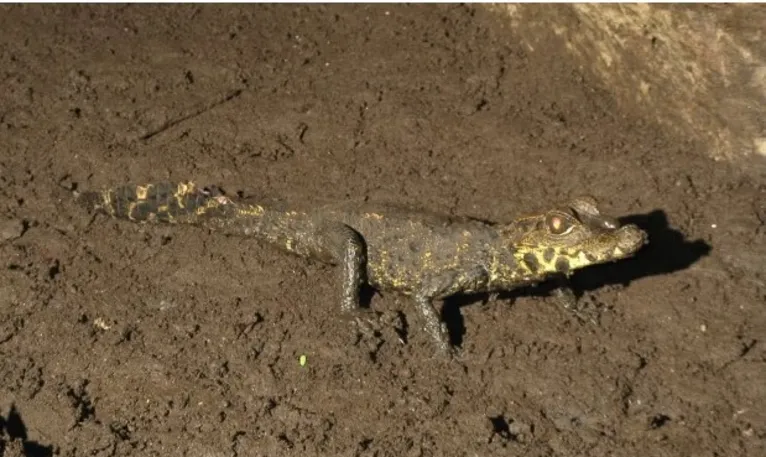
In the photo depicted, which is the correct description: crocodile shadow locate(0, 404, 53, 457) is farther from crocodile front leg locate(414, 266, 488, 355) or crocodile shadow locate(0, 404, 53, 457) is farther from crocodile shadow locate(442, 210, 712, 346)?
crocodile shadow locate(442, 210, 712, 346)

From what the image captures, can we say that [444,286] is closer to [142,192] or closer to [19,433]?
[142,192]

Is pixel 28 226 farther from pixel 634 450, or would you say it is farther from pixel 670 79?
pixel 670 79

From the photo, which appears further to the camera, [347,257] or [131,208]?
[131,208]

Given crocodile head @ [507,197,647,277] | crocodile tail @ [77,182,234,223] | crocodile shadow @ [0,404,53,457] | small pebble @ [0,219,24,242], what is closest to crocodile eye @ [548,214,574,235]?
crocodile head @ [507,197,647,277]

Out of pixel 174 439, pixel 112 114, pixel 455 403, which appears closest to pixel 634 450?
pixel 455 403

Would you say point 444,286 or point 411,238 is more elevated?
point 411,238

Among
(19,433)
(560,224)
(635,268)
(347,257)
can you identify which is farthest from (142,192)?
(635,268)
